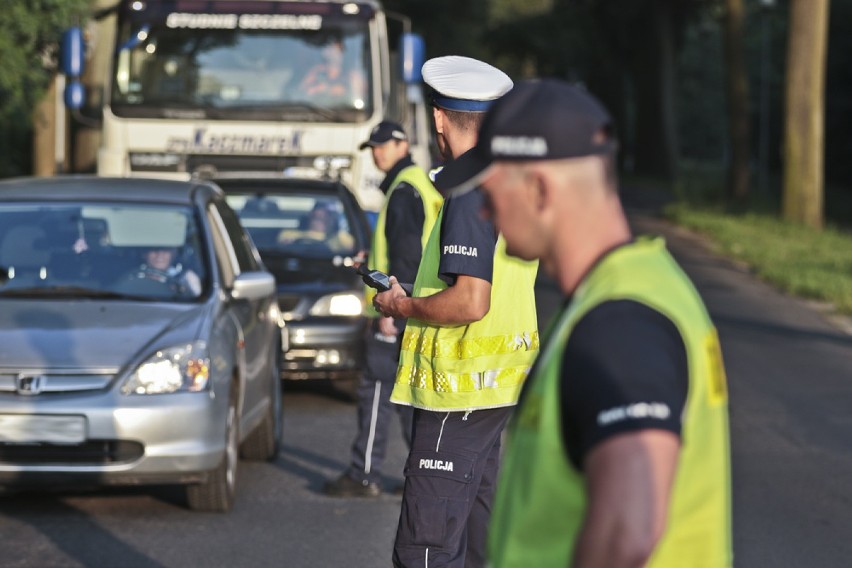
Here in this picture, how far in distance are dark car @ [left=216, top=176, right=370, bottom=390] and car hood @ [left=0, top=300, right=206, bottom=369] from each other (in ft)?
9.46

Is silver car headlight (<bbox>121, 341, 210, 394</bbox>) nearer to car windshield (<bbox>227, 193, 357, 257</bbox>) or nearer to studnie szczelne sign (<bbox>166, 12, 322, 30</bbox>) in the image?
car windshield (<bbox>227, 193, 357, 257</bbox>)

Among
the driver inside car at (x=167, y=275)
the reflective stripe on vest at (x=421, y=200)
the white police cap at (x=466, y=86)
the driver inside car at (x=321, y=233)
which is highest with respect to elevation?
the white police cap at (x=466, y=86)

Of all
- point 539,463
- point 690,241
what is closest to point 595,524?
point 539,463

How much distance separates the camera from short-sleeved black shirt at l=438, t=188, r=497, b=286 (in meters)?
4.85

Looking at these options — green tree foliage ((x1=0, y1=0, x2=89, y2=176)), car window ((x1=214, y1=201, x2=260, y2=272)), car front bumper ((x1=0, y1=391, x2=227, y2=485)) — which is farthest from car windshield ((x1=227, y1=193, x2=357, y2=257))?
green tree foliage ((x1=0, y1=0, x2=89, y2=176))

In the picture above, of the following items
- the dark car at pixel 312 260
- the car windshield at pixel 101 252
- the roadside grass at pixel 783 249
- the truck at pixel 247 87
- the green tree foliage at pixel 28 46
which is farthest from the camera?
the roadside grass at pixel 783 249

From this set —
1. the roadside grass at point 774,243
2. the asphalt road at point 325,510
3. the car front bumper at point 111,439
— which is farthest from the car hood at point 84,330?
the roadside grass at point 774,243

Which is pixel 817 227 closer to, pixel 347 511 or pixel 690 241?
pixel 690 241

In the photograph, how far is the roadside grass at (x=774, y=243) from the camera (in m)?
20.3

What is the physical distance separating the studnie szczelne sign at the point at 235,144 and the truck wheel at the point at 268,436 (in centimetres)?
687

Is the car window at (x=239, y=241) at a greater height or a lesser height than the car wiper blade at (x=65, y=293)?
lesser

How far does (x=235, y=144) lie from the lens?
53.8 feet

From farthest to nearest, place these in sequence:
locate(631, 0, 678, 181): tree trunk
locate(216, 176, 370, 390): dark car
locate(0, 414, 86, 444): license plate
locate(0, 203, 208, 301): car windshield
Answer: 1. locate(631, 0, 678, 181): tree trunk
2. locate(216, 176, 370, 390): dark car
3. locate(0, 203, 208, 301): car windshield
4. locate(0, 414, 86, 444): license plate

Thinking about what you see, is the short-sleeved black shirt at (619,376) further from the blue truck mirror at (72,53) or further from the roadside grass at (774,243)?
the roadside grass at (774,243)
